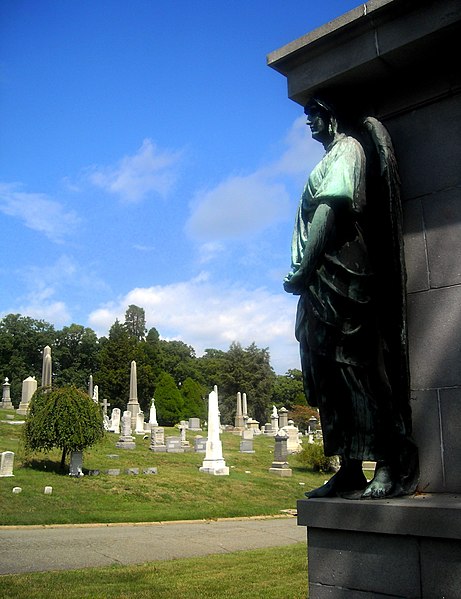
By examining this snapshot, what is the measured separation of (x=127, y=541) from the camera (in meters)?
11.9

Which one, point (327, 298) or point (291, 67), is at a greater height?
point (291, 67)

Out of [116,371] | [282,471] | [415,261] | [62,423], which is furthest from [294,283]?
[116,371]

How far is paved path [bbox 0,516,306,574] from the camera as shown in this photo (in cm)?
995

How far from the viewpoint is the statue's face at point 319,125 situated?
4164mm

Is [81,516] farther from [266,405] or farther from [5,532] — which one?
[266,405]

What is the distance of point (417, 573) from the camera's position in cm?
313

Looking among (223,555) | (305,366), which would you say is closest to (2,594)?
(223,555)

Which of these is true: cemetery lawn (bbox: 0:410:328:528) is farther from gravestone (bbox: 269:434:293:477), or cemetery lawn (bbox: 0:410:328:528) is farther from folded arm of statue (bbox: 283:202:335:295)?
folded arm of statue (bbox: 283:202:335:295)

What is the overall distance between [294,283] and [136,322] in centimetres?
10081

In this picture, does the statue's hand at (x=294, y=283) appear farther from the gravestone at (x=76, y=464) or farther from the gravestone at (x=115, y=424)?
the gravestone at (x=115, y=424)

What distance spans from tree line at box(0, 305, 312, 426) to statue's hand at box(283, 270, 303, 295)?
62.8m

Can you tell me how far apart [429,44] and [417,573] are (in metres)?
3.02

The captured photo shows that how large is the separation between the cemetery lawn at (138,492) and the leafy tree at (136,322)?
76478 mm

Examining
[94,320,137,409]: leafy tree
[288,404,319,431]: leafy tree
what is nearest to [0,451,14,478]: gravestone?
[288,404,319,431]: leafy tree
